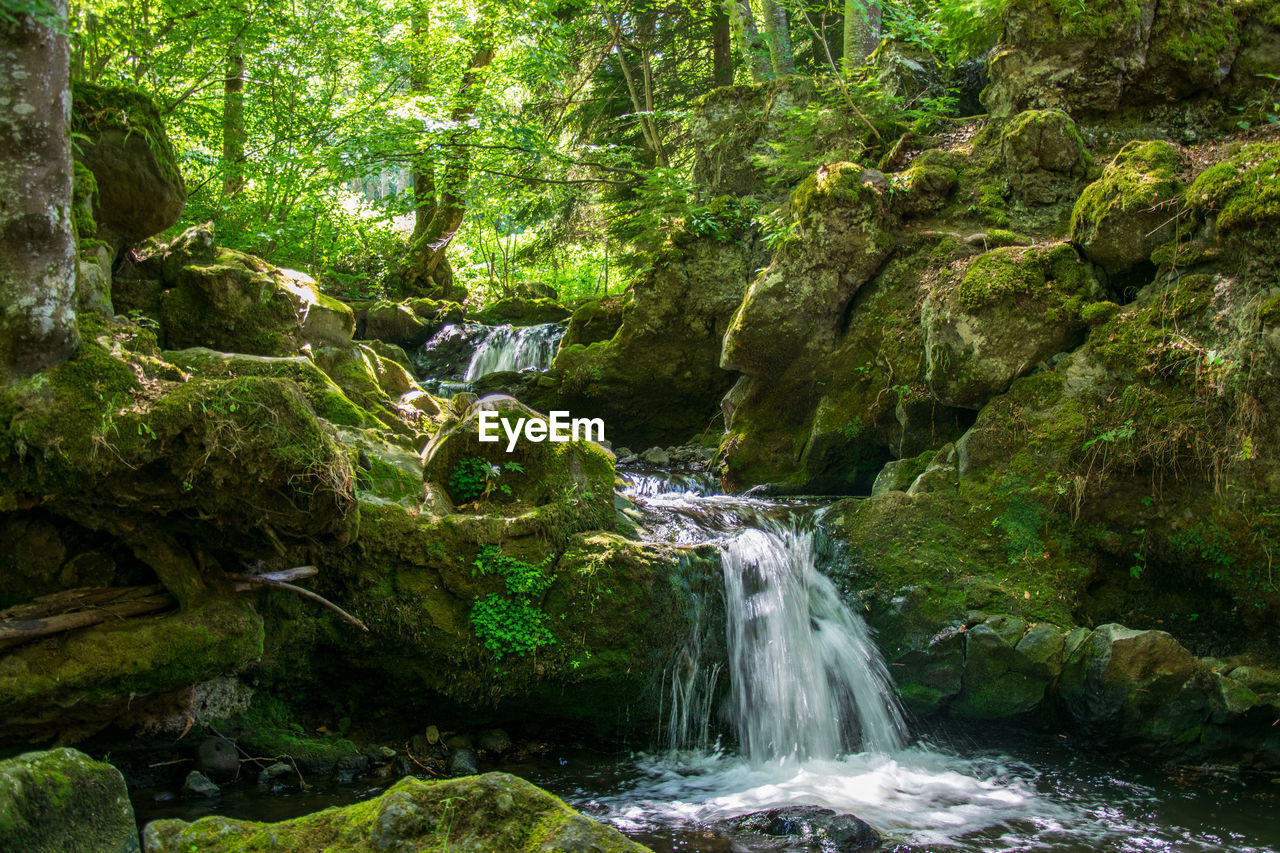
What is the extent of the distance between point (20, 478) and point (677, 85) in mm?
13927

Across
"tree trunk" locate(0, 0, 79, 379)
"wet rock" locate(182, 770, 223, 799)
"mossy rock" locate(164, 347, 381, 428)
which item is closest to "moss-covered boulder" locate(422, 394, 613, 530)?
"mossy rock" locate(164, 347, 381, 428)

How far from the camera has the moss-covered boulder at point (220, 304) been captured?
741cm

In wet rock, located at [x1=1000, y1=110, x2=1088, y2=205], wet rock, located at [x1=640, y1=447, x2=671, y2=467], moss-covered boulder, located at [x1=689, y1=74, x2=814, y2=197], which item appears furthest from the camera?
moss-covered boulder, located at [x1=689, y1=74, x2=814, y2=197]

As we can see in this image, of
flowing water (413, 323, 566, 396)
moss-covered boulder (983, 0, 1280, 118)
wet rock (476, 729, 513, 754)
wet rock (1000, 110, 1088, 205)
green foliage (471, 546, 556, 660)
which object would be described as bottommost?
wet rock (476, 729, 513, 754)

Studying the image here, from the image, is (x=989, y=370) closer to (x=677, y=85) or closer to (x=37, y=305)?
(x=37, y=305)

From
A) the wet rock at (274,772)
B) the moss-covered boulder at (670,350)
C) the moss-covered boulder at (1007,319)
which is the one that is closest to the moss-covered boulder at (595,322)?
the moss-covered boulder at (670,350)

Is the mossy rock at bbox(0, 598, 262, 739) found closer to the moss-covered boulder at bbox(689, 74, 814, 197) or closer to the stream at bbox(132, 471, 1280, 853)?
the stream at bbox(132, 471, 1280, 853)

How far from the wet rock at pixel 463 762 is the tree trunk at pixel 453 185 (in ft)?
24.8

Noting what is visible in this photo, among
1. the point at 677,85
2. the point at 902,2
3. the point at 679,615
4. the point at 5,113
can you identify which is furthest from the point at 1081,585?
the point at 677,85

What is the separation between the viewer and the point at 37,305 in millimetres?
4426

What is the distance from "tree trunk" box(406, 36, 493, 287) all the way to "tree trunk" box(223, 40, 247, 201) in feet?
7.94

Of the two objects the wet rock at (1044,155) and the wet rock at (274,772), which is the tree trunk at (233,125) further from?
the wet rock at (1044,155)

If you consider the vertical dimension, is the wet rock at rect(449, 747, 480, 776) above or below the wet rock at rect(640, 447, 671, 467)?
below

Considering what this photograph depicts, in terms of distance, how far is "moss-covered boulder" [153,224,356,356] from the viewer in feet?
24.3
